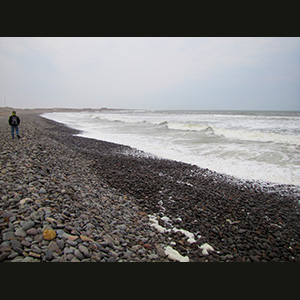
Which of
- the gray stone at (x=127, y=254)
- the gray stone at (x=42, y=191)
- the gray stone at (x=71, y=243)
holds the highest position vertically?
the gray stone at (x=42, y=191)

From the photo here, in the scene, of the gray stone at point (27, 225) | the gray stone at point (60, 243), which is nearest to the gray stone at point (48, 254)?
the gray stone at point (60, 243)

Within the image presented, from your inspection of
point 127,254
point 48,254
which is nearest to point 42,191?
point 48,254

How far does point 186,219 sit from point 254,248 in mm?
1557

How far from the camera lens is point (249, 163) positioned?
32.6 feet

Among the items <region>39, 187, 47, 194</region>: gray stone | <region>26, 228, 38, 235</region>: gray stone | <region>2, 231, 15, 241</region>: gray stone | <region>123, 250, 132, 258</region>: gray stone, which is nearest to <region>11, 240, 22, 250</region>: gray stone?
<region>2, 231, 15, 241</region>: gray stone

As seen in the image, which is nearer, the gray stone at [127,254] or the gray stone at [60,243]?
the gray stone at [60,243]

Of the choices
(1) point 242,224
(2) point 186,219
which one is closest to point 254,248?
(1) point 242,224

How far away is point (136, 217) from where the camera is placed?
4727 millimetres

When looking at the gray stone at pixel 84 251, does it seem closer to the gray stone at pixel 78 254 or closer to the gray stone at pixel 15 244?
the gray stone at pixel 78 254

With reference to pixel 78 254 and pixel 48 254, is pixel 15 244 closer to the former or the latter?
pixel 48 254

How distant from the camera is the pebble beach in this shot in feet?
10.6

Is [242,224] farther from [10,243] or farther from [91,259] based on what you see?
[10,243]

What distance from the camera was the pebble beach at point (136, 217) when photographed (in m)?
3.23

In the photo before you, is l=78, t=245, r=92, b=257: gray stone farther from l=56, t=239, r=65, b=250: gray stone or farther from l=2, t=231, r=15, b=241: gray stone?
l=2, t=231, r=15, b=241: gray stone
